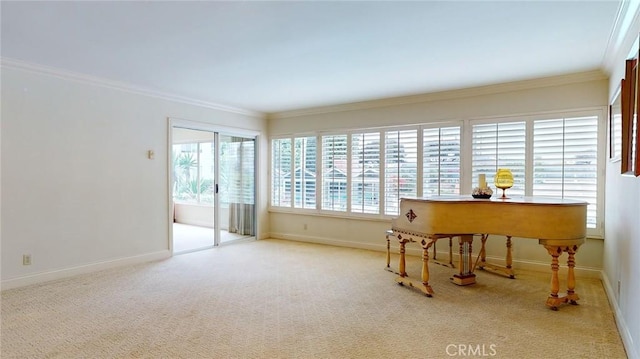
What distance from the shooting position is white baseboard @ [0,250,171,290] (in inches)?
150

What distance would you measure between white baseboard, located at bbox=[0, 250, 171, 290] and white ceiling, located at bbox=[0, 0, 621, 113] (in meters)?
2.29

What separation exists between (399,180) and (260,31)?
329 cm

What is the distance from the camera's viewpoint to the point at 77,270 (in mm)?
4281

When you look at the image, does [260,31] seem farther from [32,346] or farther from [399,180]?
[399,180]

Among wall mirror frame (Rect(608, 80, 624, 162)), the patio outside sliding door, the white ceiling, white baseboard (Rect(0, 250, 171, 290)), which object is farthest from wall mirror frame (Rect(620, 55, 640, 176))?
white baseboard (Rect(0, 250, 171, 290))

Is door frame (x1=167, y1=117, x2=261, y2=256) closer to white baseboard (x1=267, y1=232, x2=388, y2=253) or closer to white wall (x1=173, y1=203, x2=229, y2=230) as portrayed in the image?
white baseboard (x1=267, y1=232, x2=388, y2=253)

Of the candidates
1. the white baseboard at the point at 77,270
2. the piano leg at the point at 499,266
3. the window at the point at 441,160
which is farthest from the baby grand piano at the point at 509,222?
the white baseboard at the point at 77,270

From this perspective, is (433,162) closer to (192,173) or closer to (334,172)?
(334,172)

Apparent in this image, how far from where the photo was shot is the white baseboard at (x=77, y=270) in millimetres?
3812

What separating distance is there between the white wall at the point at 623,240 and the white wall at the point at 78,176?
5160 mm

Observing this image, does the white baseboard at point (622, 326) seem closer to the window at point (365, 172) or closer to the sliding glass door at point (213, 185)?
the window at point (365, 172)

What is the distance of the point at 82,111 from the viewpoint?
433 centimetres

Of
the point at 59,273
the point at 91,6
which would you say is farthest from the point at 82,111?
the point at 91,6
